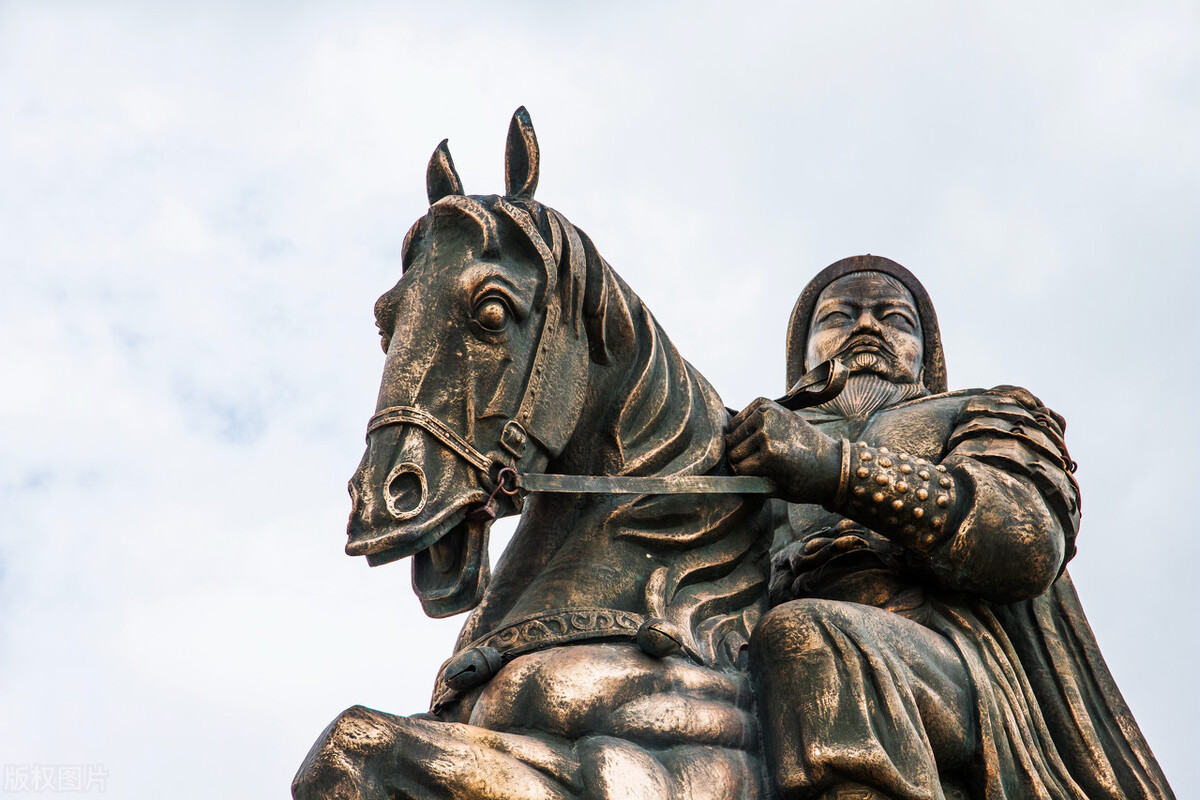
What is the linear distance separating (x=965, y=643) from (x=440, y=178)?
7.49 feet

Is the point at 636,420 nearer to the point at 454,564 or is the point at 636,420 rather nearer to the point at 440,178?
the point at 454,564

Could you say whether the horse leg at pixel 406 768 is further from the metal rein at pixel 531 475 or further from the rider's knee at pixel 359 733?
the metal rein at pixel 531 475

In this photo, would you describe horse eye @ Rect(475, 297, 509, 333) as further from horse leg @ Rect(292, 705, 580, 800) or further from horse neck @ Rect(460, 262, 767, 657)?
horse leg @ Rect(292, 705, 580, 800)

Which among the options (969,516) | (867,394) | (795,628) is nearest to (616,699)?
(795,628)

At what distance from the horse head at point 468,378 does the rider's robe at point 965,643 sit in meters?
0.91

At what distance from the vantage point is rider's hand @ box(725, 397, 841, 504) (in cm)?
529

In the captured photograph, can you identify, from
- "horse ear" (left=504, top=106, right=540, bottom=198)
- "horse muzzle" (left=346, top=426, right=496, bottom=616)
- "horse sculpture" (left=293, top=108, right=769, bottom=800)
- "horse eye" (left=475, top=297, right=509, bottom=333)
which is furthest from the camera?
"horse ear" (left=504, top=106, right=540, bottom=198)

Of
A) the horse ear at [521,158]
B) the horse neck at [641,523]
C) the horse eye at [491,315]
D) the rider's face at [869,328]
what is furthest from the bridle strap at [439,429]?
the rider's face at [869,328]

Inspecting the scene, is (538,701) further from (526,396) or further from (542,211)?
(542,211)

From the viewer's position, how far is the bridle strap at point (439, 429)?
4.84 meters

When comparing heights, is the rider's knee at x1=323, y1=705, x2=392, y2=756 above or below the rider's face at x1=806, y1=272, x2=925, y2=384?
below

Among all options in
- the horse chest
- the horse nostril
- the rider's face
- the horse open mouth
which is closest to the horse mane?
the horse chest

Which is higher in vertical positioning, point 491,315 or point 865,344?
point 865,344

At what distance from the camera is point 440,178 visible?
→ 5707 millimetres
